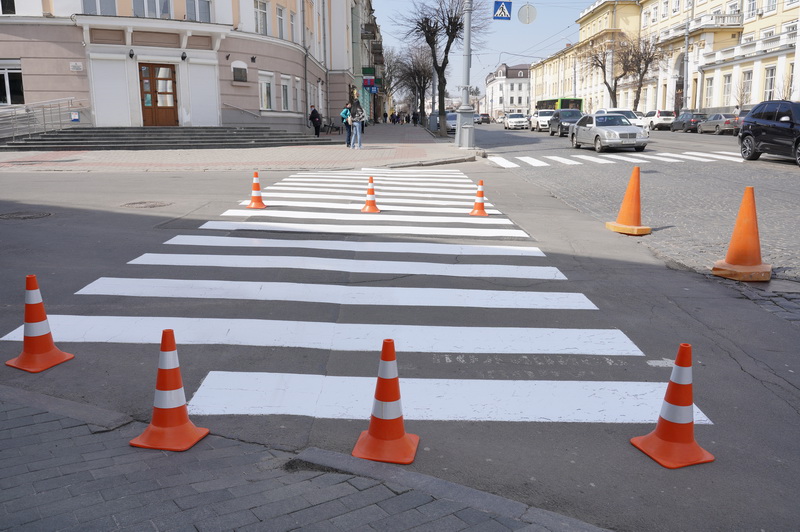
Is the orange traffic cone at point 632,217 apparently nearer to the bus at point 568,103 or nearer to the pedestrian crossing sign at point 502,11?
the pedestrian crossing sign at point 502,11

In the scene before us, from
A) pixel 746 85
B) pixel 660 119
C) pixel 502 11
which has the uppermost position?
pixel 502 11

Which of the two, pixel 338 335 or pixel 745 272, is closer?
pixel 338 335

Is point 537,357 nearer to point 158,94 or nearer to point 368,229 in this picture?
point 368,229

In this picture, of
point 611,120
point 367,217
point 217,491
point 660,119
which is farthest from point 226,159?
point 660,119

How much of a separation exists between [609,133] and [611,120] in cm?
184

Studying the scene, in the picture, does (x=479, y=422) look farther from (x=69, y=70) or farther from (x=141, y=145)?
(x=69, y=70)

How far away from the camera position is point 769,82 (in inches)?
2128

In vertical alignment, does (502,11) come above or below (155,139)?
above

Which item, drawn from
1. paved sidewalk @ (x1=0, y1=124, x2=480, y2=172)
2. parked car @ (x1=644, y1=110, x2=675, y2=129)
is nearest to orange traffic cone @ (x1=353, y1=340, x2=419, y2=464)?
paved sidewalk @ (x1=0, y1=124, x2=480, y2=172)

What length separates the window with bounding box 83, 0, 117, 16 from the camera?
29.2 metres

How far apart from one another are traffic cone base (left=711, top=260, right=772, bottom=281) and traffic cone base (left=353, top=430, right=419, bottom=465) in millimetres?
5523

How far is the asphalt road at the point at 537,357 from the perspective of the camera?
11.7 feet

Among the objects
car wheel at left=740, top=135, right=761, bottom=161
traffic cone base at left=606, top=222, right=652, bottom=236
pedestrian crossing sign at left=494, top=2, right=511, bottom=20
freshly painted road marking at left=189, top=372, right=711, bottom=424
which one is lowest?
freshly painted road marking at left=189, top=372, right=711, bottom=424

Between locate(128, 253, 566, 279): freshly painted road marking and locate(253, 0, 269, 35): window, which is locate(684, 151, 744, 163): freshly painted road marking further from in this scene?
locate(253, 0, 269, 35): window
